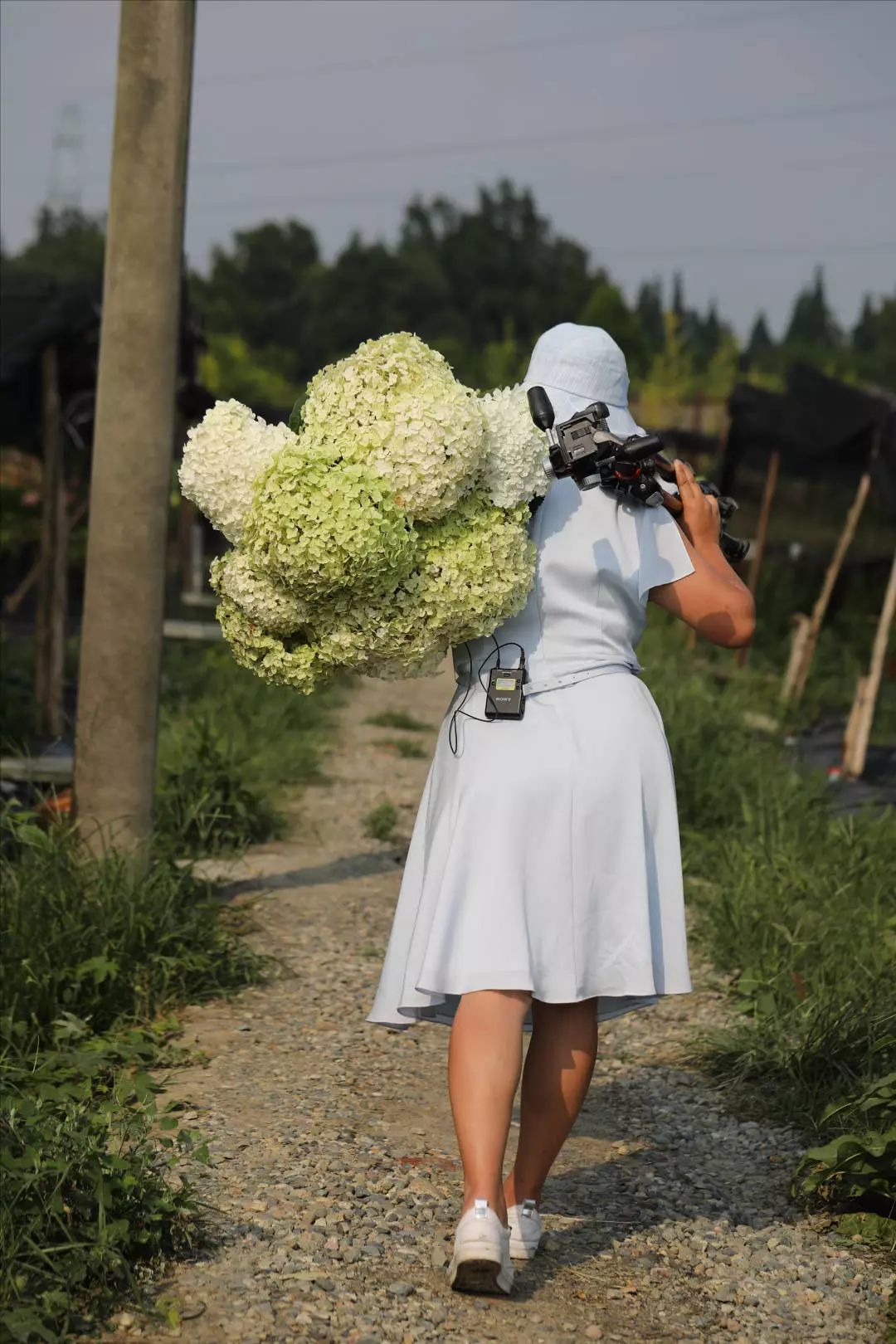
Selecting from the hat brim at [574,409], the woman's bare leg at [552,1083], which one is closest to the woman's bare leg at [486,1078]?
the woman's bare leg at [552,1083]

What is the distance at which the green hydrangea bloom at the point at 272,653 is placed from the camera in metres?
3.01

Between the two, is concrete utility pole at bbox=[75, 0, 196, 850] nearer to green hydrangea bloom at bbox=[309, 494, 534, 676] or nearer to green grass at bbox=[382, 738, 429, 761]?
green hydrangea bloom at bbox=[309, 494, 534, 676]

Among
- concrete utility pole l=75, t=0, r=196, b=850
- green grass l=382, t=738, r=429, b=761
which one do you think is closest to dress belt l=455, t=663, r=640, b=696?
concrete utility pole l=75, t=0, r=196, b=850

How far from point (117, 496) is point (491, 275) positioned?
280 ft

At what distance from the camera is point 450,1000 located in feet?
10.5

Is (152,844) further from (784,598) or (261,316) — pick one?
(261,316)

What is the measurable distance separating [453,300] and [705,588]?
83674 millimetres

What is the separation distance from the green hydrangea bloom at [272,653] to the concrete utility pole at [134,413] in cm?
224

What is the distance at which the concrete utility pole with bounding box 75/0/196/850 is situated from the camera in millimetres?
5176

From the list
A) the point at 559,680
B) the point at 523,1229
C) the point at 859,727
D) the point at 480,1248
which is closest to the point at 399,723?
the point at 859,727

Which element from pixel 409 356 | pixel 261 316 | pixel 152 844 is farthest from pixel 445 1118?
pixel 261 316

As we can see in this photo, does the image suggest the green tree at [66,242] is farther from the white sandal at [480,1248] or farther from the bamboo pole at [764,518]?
the white sandal at [480,1248]

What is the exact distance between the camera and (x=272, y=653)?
3.03 metres

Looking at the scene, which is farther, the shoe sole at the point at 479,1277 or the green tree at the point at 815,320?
the green tree at the point at 815,320
